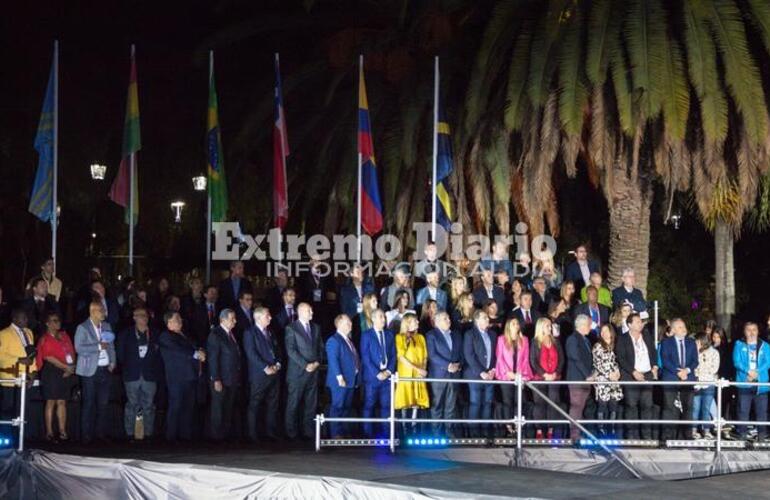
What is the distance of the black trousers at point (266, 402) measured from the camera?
1573 centimetres

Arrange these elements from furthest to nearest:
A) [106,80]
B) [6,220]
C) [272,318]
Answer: [6,220] < [106,80] < [272,318]

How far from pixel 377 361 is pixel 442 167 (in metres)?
6.02

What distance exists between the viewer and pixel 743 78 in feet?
60.8

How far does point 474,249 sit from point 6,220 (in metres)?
11.4

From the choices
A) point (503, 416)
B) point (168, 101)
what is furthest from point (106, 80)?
point (503, 416)

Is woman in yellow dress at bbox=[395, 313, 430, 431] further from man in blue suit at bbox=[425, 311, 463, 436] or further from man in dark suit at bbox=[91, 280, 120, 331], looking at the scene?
man in dark suit at bbox=[91, 280, 120, 331]

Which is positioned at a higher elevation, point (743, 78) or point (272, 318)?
point (743, 78)

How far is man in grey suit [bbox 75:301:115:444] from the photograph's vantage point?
1519 centimetres

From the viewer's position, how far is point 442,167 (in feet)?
67.8

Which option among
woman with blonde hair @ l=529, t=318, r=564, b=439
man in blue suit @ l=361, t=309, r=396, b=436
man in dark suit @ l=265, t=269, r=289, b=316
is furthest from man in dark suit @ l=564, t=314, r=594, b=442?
man in dark suit @ l=265, t=269, r=289, b=316

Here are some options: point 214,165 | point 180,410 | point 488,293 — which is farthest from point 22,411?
point 214,165

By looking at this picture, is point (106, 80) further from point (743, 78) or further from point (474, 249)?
point (743, 78)

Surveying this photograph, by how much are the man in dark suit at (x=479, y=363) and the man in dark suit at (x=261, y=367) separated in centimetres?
253

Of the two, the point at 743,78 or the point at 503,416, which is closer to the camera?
the point at 503,416
